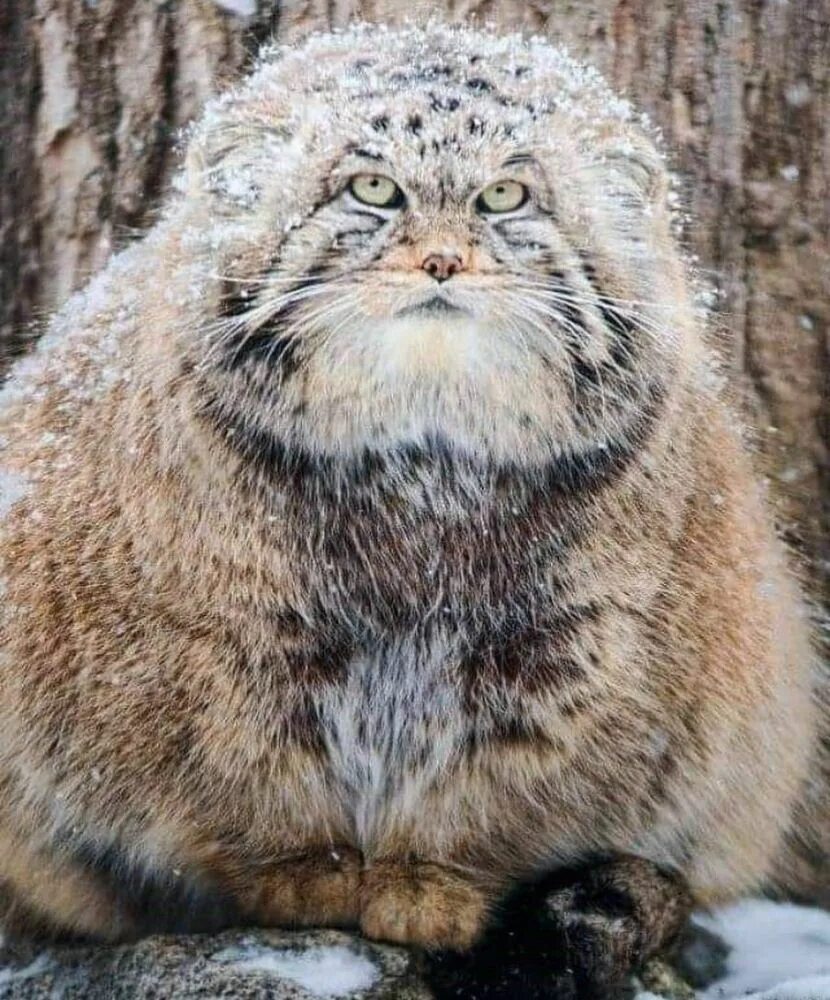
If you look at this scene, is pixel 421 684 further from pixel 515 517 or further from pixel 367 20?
pixel 367 20

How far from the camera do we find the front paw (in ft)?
11.3

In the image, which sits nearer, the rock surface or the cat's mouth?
the cat's mouth

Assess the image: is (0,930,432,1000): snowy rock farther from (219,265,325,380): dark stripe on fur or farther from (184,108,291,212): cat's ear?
(184,108,291,212): cat's ear

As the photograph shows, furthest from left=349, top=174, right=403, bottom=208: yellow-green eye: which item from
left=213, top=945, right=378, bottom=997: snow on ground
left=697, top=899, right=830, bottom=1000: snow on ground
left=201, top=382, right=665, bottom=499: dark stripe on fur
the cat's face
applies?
left=697, top=899, right=830, bottom=1000: snow on ground

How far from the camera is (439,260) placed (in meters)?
2.99

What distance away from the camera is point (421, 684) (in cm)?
347

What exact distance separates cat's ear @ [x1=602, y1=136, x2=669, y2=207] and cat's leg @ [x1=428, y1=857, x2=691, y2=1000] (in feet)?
4.70

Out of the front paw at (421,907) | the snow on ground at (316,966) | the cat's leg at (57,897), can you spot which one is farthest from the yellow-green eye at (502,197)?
the cat's leg at (57,897)

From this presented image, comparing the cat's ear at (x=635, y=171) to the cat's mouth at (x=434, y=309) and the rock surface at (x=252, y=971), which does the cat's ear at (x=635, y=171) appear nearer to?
the cat's mouth at (x=434, y=309)

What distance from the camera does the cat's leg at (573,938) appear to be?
3.45 m

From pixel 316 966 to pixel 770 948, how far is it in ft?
3.85

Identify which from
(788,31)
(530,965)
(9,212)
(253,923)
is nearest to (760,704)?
(530,965)

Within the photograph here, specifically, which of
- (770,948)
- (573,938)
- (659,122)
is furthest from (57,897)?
(659,122)

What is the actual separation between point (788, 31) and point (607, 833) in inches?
76.0
